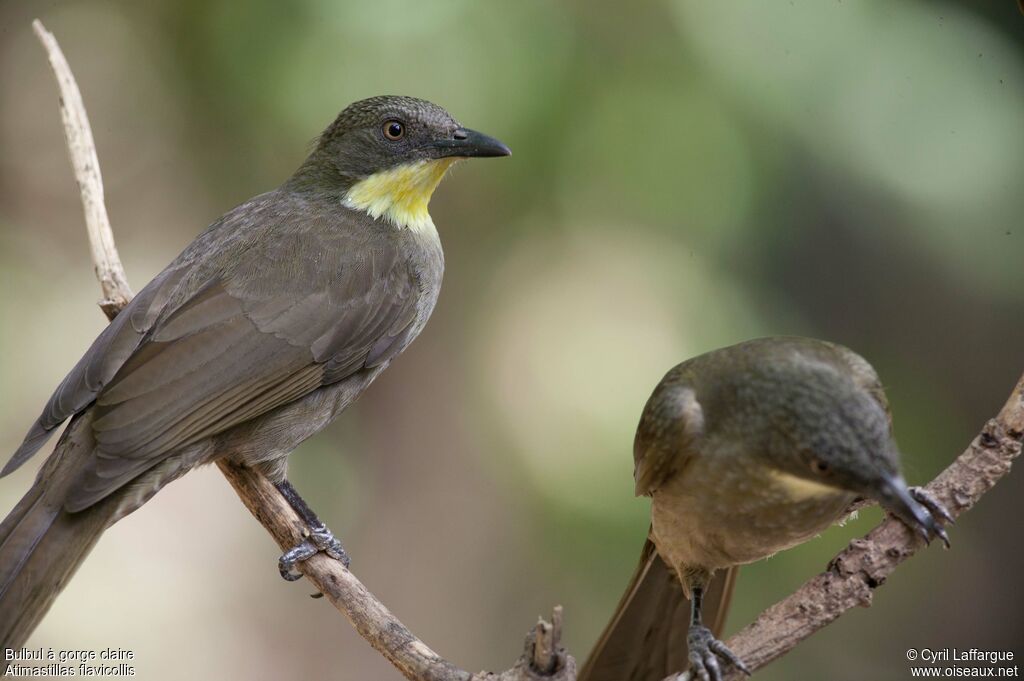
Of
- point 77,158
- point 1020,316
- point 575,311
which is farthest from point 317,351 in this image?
point 1020,316

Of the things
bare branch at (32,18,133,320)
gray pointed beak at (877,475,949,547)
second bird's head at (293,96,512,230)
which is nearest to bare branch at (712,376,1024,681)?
gray pointed beak at (877,475,949,547)

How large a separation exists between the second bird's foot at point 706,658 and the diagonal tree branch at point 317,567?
0.41 metres

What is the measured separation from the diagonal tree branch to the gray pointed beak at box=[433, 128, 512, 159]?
1.17 m

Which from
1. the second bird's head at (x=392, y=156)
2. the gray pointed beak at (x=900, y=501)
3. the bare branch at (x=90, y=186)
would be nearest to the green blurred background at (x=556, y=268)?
the second bird's head at (x=392, y=156)

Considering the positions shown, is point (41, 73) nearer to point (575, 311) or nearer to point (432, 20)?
point (432, 20)

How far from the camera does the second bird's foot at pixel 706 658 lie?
9.35 ft

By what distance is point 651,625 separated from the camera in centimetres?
335

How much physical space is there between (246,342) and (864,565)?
1851 millimetres

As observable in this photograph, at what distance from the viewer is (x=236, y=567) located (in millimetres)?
5117

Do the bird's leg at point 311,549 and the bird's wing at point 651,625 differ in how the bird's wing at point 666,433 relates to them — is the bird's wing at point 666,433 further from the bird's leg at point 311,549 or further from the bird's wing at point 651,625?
the bird's leg at point 311,549

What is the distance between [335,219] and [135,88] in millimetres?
2081

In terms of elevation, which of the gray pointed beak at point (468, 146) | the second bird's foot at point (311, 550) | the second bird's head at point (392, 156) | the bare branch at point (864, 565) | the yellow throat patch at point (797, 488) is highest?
the second bird's head at point (392, 156)

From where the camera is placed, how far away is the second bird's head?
393cm

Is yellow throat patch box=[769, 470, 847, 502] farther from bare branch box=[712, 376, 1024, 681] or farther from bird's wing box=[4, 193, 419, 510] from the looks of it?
bird's wing box=[4, 193, 419, 510]
